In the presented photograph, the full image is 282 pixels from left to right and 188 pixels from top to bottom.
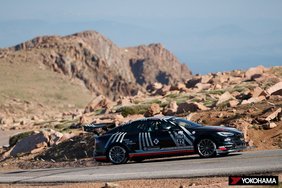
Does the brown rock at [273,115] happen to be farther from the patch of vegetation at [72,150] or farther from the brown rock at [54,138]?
the brown rock at [54,138]

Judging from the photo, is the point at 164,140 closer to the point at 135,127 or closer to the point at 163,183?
the point at 135,127

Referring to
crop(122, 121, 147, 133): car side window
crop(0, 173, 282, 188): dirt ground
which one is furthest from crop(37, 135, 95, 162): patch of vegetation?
crop(0, 173, 282, 188): dirt ground

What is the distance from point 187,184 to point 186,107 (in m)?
19.0

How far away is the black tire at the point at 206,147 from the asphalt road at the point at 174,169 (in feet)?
0.89

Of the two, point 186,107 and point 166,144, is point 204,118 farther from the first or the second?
point 166,144

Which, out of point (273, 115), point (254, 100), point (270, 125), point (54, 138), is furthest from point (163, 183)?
A: point (254, 100)

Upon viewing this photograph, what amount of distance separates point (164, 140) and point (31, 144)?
524 inches

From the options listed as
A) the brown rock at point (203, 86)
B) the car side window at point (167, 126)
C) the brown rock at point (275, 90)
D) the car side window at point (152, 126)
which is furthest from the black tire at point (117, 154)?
the brown rock at point (203, 86)

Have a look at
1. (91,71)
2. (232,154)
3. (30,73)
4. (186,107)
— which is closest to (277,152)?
(232,154)

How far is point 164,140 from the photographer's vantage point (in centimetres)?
1920

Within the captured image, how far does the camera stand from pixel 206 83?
59.2m

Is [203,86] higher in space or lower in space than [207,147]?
higher

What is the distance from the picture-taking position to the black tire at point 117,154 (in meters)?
19.9

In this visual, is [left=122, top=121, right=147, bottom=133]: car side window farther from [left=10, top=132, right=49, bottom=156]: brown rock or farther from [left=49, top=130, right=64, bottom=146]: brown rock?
[left=10, top=132, right=49, bottom=156]: brown rock
